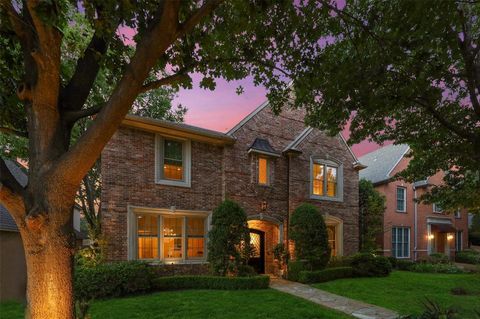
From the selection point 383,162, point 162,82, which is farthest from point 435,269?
point 162,82

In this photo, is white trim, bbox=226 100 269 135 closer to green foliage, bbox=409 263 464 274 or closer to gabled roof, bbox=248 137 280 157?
gabled roof, bbox=248 137 280 157

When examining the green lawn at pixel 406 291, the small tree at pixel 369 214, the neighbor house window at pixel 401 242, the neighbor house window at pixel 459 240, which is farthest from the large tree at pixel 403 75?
the neighbor house window at pixel 459 240

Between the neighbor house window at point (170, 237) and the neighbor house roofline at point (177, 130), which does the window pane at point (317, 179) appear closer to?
the neighbor house roofline at point (177, 130)

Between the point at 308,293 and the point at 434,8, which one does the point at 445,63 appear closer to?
the point at 434,8

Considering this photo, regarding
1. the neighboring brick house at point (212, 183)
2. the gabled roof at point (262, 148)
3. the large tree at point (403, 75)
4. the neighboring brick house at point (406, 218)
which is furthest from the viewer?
the neighboring brick house at point (406, 218)

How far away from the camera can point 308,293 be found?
11.5 metres

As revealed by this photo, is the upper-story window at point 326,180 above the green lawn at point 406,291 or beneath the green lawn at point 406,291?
above

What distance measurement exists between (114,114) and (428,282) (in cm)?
1545

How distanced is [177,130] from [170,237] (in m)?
4.00

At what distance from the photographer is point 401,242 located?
2366 cm

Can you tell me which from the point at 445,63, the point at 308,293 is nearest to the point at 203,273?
the point at 308,293

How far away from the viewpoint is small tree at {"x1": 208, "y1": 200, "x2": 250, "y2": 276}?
1195 centimetres

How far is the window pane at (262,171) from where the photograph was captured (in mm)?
15031

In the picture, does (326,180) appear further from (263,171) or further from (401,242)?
(401,242)
